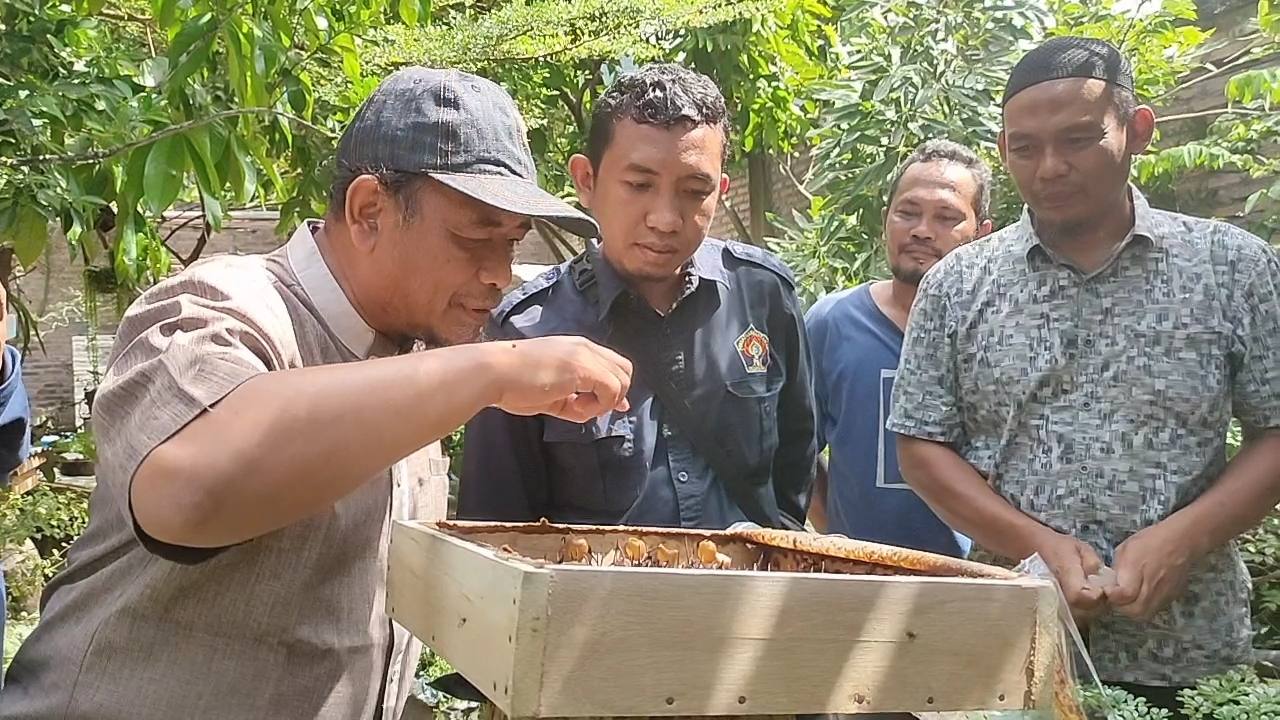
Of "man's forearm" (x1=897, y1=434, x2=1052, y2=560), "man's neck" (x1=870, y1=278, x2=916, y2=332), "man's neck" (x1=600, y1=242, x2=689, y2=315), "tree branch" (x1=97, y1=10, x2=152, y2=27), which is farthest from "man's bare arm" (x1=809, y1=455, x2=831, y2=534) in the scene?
"tree branch" (x1=97, y1=10, x2=152, y2=27)

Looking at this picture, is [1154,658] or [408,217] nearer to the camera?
[408,217]

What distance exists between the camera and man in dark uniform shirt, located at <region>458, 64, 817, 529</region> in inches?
81.8

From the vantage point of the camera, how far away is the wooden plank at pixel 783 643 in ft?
3.68

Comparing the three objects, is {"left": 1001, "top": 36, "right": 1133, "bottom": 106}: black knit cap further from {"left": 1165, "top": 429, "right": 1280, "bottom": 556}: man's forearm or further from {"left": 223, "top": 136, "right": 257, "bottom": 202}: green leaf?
{"left": 223, "top": 136, "right": 257, "bottom": 202}: green leaf

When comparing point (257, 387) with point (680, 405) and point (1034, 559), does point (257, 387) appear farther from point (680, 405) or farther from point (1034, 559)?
point (680, 405)

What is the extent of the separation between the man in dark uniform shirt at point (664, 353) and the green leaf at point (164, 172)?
3.77 ft

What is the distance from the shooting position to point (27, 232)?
3.24 m

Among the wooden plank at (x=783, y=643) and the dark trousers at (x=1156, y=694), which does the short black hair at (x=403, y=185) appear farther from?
the dark trousers at (x=1156, y=694)

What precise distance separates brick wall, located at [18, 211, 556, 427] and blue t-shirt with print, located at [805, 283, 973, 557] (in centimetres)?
604

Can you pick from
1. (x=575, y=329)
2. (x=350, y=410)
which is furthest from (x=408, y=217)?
(x=575, y=329)

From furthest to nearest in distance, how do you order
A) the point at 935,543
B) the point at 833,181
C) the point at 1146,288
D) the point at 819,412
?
the point at 833,181, the point at 819,412, the point at 935,543, the point at 1146,288

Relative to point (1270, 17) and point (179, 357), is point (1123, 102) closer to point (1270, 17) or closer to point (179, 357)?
point (179, 357)

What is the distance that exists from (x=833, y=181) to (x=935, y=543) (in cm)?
279

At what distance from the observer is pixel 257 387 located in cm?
119
